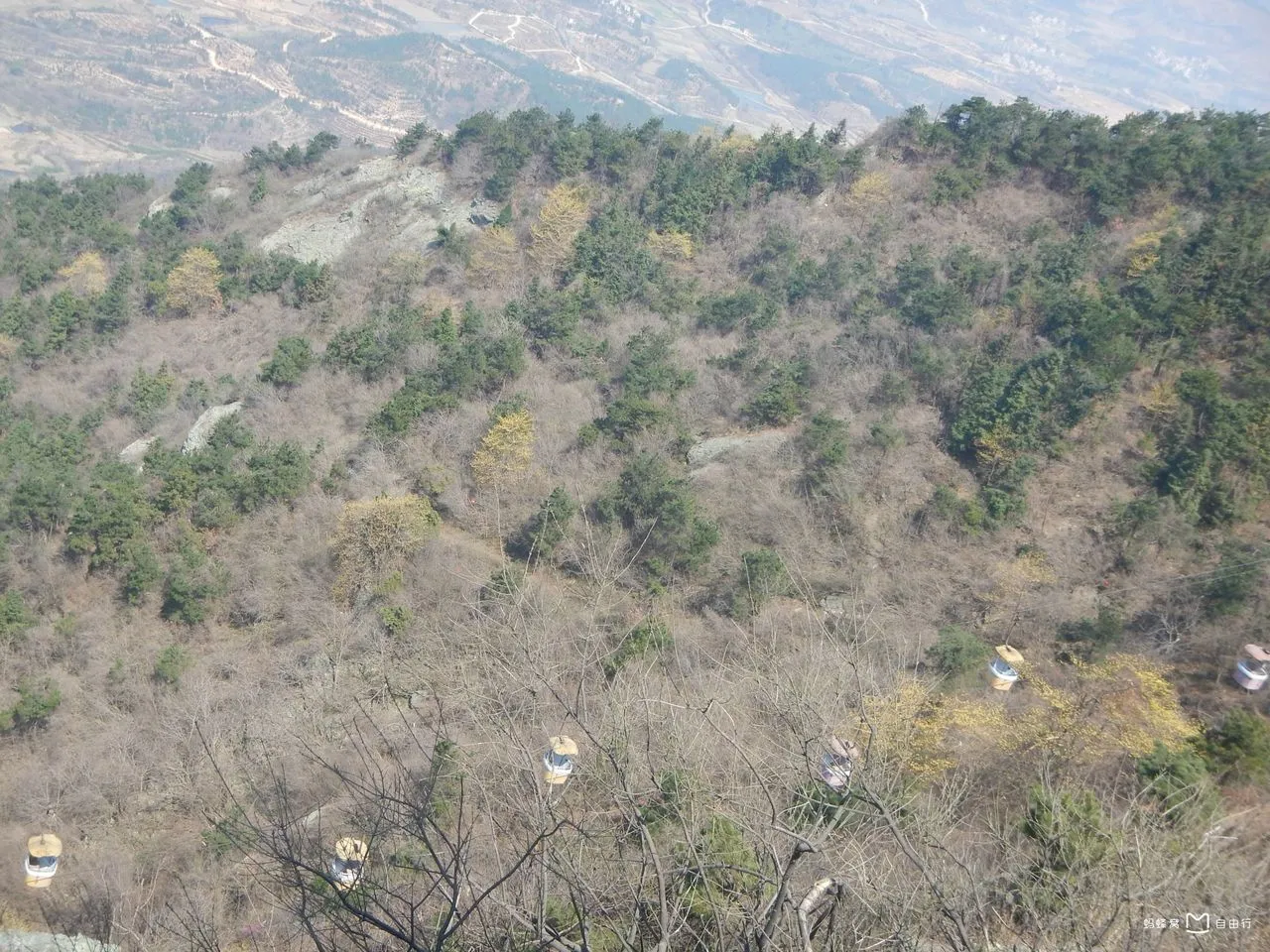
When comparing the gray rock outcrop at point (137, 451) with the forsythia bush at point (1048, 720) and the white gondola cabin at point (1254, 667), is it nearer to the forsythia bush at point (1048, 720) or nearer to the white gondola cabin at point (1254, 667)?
the forsythia bush at point (1048, 720)

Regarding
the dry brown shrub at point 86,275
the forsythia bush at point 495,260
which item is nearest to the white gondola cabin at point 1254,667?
the forsythia bush at point 495,260

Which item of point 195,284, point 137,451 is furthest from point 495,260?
point 137,451

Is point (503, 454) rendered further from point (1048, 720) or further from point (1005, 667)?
point (1005, 667)

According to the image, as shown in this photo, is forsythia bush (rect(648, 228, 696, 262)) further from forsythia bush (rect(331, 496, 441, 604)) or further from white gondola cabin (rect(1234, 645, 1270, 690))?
white gondola cabin (rect(1234, 645, 1270, 690))

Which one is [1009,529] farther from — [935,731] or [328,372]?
[328,372]

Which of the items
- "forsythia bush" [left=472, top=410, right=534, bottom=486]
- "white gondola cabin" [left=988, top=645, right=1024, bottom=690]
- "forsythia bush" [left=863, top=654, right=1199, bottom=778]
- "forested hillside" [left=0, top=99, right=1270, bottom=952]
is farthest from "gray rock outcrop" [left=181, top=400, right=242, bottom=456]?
"white gondola cabin" [left=988, top=645, right=1024, bottom=690]

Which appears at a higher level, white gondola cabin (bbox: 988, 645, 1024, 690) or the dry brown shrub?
white gondola cabin (bbox: 988, 645, 1024, 690)

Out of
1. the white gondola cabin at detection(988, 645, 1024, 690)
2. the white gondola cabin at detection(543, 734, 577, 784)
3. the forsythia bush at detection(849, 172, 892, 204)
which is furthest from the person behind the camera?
the forsythia bush at detection(849, 172, 892, 204)

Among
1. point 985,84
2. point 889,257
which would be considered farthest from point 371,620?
point 985,84
